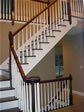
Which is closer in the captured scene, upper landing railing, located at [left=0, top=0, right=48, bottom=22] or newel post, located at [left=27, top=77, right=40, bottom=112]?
newel post, located at [left=27, top=77, right=40, bottom=112]

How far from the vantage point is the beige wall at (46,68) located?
5728mm

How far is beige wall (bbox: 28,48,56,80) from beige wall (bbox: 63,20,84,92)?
1.44m

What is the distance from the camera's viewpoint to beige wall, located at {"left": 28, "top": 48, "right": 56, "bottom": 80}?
226 inches

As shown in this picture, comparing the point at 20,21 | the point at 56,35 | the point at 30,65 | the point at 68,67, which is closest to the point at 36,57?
the point at 30,65

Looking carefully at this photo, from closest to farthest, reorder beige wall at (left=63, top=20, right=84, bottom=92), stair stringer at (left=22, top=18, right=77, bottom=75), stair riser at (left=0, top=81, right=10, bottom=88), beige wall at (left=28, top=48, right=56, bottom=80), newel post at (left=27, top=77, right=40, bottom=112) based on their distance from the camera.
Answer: newel post at (left=27, top=77, right=40, bottom=112)
stair riser at (left=0, top=81, right=10, bottom=88)
stair stringer at (left=22, top=18, right=77, bottom=75)
beige wall at (left=28, top=48, right=56, bottom=80)
beige wall at (left=63, top=20, right=84, bottom=92)

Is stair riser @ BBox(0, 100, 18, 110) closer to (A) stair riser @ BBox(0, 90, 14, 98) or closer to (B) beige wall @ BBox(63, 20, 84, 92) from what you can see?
(A) stair riser @ BBox(0, 90, 14, 98)

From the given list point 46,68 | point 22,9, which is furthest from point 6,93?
point 22,9

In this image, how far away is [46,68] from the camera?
5891mm

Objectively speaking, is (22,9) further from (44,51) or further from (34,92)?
(34,92)

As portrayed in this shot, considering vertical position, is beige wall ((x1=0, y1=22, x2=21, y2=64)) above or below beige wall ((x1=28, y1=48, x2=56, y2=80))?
above

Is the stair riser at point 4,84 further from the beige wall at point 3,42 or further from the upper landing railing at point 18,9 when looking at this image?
the upper landing railing at point 18,9

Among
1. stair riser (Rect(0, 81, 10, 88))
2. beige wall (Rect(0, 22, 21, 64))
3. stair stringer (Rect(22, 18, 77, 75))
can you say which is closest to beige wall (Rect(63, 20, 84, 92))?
stair stringer (Rect(22, 18, 77, 75))

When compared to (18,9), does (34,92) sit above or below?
below

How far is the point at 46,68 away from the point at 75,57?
72.7 inches
